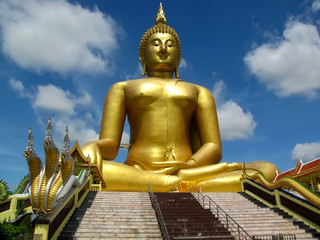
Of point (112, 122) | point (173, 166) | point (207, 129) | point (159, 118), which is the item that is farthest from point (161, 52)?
point (173, 166)

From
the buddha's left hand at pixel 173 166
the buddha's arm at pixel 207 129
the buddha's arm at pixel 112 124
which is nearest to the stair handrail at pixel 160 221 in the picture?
the buddha's left hand at pixel 173 166

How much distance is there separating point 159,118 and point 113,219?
8272 millimetres

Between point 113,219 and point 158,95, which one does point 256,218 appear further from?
point 158,95

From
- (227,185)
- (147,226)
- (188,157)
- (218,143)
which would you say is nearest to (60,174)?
(147,226)

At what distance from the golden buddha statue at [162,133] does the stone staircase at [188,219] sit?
3.33m

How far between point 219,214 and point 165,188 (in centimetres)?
430

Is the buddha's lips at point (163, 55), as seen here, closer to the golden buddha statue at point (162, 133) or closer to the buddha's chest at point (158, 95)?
the golden buddha statue at point (162, 133)

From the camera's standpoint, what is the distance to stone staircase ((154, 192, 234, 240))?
712 cm

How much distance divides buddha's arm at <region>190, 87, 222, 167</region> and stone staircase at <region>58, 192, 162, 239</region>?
5649mm

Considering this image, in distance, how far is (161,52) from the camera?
17.1 meters

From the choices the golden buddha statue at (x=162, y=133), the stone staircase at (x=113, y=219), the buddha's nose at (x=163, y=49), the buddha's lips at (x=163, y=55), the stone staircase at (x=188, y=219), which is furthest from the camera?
the buddha's lips at (x=163, y=55)

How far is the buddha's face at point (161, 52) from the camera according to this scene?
56.5 feet

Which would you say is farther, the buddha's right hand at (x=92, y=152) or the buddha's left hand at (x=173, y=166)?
the buddha's left hand at (x=173, y=166)

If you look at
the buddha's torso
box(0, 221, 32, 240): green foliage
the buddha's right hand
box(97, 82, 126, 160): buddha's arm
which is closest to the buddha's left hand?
the buddha's torso
